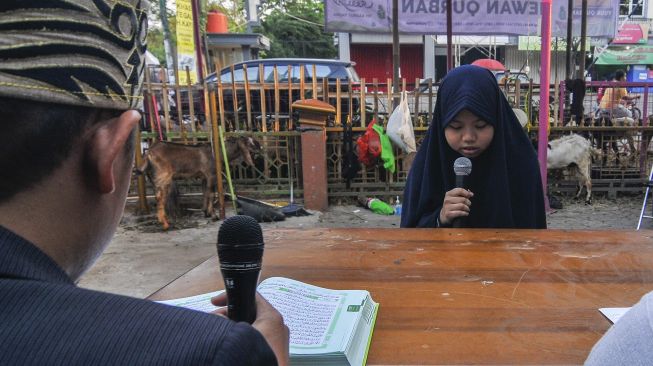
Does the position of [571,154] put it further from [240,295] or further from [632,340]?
[240,295]

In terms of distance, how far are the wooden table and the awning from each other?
21173 mm

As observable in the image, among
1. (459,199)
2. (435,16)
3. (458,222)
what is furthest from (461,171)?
(435,16)

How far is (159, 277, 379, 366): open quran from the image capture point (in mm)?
925

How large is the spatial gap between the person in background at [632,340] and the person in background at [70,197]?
49cm

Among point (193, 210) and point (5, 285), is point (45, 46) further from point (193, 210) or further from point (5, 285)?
point (193, 210)

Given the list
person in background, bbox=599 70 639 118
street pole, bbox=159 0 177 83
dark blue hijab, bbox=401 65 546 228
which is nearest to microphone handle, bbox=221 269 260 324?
dark blue hijab, bbox=401 65 546 228

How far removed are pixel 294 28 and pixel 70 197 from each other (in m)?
25.3

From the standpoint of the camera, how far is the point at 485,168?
7.66 feet

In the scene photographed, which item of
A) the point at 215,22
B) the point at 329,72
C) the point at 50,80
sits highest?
the point at 215,22

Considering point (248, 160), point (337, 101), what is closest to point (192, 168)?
point (248, 160)

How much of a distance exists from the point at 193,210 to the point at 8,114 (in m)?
5.88

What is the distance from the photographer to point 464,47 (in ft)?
59.0

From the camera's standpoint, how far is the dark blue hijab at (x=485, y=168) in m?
2.28

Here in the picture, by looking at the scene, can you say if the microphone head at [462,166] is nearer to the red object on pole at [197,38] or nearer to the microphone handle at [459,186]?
the microphone handle at [459,186]
